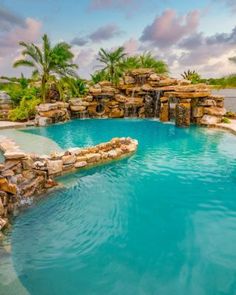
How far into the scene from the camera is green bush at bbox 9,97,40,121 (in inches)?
782

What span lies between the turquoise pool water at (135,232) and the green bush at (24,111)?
12.2m

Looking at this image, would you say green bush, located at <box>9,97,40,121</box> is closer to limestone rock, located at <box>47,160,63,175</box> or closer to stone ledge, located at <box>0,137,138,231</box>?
stone ledge, located at <box>0,137,138,231</box>

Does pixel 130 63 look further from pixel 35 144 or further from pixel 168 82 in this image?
pixel 35 144

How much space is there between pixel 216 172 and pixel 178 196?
2.35 meters

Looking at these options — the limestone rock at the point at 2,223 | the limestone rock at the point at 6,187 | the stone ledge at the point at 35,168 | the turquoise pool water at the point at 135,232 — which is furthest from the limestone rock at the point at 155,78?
the limestone rock at the point at 2,223

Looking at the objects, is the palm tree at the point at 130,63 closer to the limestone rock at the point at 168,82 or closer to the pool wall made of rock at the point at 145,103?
the pool wall made of rock at the point at 145,103

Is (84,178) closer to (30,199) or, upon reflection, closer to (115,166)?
(115,166)

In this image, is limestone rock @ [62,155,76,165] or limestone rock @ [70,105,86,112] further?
limestone rock @ [70,105,86,112]

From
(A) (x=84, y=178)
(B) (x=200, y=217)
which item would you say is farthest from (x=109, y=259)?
(A) (x=84, y=178)

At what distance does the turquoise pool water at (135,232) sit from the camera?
418 cm

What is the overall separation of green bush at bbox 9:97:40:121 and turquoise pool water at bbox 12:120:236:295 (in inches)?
480

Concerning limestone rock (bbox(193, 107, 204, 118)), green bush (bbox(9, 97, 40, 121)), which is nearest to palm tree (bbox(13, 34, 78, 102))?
green bush (bbox(9, 97, 40, 121))

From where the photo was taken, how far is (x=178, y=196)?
23.4ft

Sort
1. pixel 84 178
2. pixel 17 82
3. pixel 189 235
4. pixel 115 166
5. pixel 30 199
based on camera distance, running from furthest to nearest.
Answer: pixel 17 82 < pixel 115 166 < pixel 84 178 < pixel 30 199 < pixel 189 235
